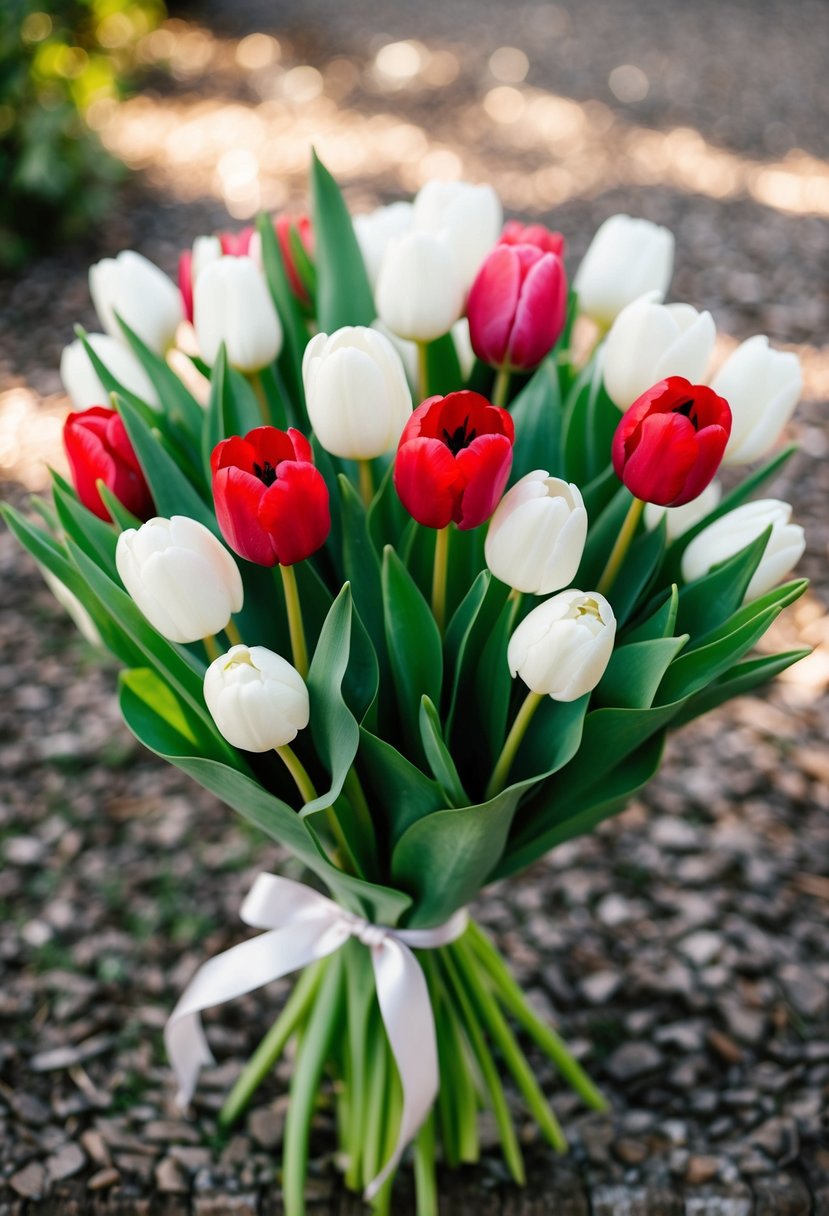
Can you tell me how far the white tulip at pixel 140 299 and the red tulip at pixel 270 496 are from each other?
0.33 metres

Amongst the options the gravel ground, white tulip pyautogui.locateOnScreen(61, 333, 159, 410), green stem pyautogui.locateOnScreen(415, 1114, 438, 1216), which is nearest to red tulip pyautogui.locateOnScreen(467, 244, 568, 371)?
white tulip pyautogui.locateOnScreen(61, 333, 159, 410)

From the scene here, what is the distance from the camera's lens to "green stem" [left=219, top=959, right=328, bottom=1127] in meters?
1.22

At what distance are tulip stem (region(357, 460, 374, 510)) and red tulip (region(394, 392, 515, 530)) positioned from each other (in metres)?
0.15

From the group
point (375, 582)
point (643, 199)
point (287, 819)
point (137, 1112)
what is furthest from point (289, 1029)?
point (643, 199)

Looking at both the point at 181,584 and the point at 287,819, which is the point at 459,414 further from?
the point at 287,819

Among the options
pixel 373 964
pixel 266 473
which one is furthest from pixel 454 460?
pixel 373 964

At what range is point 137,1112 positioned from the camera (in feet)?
4.75

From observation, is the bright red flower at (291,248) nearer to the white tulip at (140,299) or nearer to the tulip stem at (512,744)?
the white tulip at (140,299)

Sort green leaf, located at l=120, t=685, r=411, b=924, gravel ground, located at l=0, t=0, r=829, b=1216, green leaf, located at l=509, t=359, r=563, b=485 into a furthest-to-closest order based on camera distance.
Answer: gravel ground, located at l=0, t=0, r=829, b=1216
green leaf, located at l=509, t=359, r=563, b=485
green leaf, located at l=120, t=685, r=411, b=924

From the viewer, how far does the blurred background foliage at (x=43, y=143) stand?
3.66 meters

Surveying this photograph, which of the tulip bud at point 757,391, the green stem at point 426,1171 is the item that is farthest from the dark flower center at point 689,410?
the green stem at point 426,1171

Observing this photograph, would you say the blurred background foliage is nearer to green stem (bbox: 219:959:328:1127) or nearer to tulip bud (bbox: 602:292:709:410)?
green stem (bbox: 219:959:328:1127)

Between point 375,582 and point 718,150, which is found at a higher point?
point 375,582

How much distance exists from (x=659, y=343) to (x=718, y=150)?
473cm
